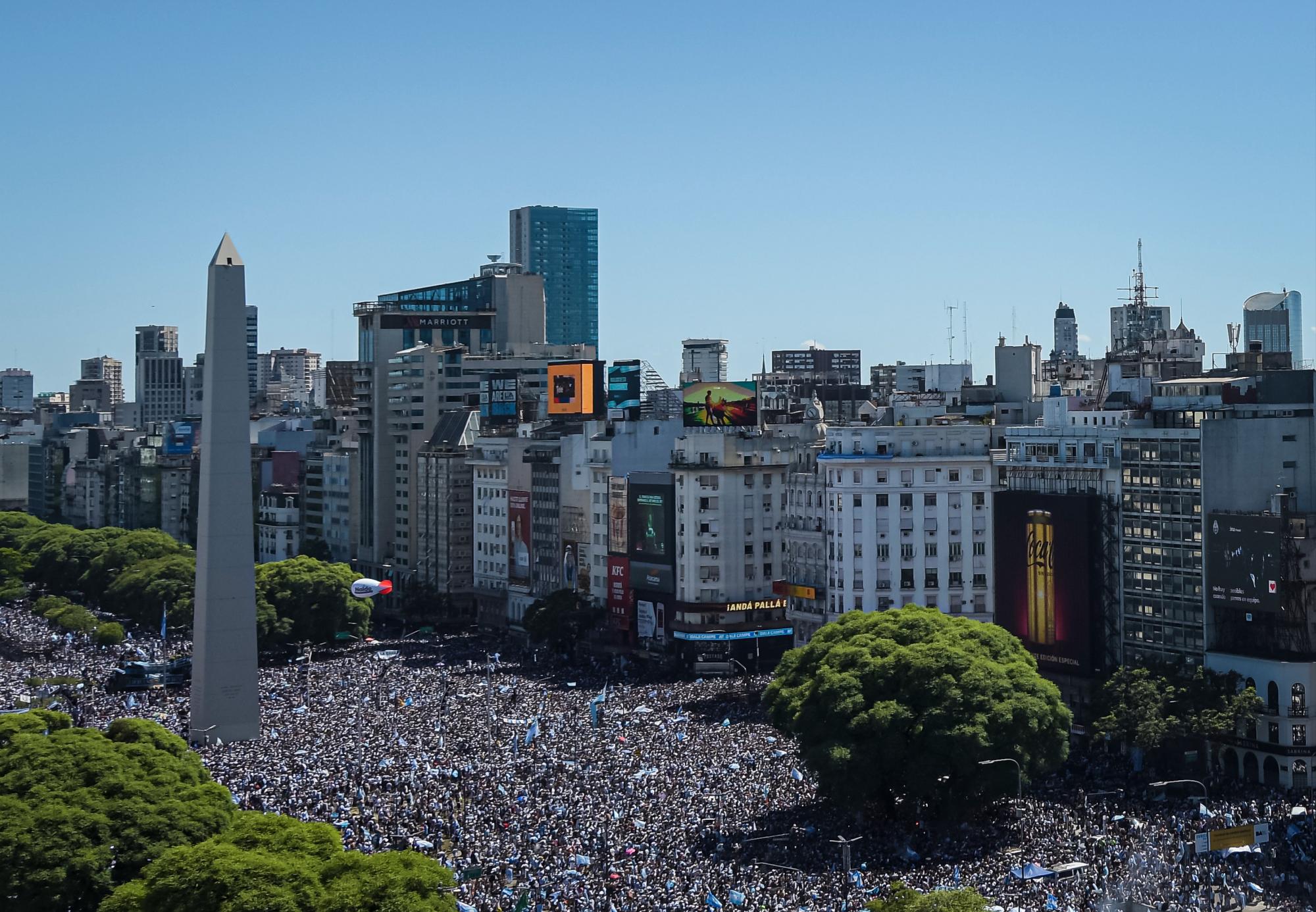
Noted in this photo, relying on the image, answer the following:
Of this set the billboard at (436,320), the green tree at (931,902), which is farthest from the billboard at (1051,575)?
the billboard at (436,320)

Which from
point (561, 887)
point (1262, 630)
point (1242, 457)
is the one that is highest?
point (1242, 457)

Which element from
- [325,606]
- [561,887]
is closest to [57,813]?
[561,887]

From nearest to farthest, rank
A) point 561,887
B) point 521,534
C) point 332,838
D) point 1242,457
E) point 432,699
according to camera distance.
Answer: point 332,838, point 561,887, point 1242,457, point 432,699, point 521,534

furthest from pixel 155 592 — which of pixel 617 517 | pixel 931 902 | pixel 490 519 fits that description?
pixel 931 902

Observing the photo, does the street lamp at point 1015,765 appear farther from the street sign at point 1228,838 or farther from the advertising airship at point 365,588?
the advertising airship at point 365,588

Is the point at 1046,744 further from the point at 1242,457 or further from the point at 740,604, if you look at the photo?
the point at 740,604

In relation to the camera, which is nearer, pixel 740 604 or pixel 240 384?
pixel 240 384

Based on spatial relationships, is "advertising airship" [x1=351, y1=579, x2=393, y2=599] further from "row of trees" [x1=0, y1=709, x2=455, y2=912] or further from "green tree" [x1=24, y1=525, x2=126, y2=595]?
"green tree" [x1=24, y1=525, x2=126, y2=595]

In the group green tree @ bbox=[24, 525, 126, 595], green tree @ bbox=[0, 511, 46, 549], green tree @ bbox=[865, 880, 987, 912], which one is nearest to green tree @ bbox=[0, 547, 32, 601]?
green tree @ bbox=[24, 525, 126, 595]
